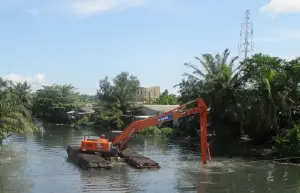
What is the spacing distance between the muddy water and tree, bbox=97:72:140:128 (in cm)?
3067

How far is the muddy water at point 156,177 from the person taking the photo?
68.4 feet

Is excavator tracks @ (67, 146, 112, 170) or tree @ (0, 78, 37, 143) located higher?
tree @ (0, 78, 37, 143)

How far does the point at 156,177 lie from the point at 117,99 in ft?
140

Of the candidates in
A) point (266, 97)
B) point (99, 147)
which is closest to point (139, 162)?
point (99, 147)

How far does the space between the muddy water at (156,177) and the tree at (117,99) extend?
1207 inches

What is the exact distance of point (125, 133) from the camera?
29922 mm

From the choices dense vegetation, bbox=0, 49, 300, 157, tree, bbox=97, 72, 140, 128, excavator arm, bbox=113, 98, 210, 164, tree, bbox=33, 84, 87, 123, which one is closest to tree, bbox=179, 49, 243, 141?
dense vegetation, bbox=0, 49, 300, 157

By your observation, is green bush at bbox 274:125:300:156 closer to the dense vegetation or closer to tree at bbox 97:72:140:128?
the dense vegetation

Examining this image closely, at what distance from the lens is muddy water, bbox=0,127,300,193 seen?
20844mm

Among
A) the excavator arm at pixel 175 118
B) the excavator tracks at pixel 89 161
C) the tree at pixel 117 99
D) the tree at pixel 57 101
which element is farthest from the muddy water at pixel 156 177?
the tree at pixel 57 101

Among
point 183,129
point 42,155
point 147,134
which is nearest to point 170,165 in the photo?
point 42,155

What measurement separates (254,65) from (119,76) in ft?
115

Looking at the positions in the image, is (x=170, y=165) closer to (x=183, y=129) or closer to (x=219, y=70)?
(x=219, y=70)

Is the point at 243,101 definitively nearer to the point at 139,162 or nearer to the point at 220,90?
the point at 220,90
